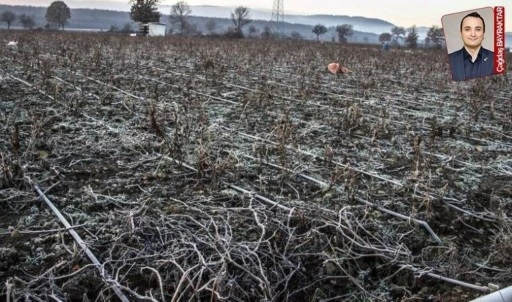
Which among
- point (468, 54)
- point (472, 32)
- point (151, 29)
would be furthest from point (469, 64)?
Result: point (151, 29)

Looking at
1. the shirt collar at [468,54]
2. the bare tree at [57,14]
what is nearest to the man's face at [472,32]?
the shirt collar at [468,54]

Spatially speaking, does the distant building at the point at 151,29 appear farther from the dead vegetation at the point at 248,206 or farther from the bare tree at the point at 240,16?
the dead vegetation at the point at 248,206

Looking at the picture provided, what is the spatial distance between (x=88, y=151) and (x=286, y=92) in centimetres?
565

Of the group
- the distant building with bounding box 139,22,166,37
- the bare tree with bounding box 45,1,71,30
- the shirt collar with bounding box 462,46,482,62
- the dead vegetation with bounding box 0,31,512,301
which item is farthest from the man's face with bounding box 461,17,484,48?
the bare tree with bounding box 45,1,71,30

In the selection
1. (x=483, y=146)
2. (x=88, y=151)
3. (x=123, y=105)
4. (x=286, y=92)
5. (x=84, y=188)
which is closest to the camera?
(x=84, y=188)

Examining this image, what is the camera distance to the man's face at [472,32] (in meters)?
4.38

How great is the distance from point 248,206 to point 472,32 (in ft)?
8.61

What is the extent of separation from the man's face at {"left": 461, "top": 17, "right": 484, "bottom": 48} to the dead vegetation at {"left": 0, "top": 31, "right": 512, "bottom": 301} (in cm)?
129

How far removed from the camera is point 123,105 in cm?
743

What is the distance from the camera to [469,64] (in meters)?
4.62

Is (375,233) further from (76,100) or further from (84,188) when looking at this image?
(76,100)

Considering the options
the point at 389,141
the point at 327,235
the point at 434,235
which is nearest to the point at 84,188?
the point at 327,235

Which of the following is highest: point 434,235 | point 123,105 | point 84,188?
point 123,105

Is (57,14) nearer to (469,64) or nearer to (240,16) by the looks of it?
(240,16)
